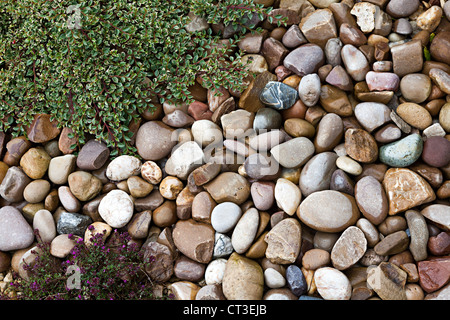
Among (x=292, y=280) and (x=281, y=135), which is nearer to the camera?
(x=292, y=280)

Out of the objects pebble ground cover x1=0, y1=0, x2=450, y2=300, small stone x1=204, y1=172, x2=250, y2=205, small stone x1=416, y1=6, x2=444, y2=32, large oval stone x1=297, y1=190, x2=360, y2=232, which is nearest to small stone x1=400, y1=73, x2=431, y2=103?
pebble ground cover x1=0, y1=0, x2=450, y2=300

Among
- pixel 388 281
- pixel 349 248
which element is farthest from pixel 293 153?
pixel 388 281

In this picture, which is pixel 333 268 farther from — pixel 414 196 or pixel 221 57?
pixel 221 57

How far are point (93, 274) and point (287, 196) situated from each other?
5.45 ft

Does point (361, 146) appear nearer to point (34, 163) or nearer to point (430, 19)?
point (430, 19)

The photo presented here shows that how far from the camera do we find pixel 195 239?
3.26 m

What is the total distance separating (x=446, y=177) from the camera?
3102 mm

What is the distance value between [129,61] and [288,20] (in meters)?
1.57

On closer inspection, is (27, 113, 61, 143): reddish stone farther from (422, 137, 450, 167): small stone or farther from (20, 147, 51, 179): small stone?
(422, 137, 450, 167): small stone

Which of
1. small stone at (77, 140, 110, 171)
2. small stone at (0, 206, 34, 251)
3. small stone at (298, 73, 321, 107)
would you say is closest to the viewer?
small stone at (298, 73, 321, 107)

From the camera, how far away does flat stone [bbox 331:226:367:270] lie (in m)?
2.93

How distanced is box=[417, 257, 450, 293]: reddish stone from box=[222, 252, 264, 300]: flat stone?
3.85ft

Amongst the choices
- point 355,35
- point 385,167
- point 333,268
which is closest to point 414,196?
point 385,167

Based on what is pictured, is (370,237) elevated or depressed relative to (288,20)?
depressed
